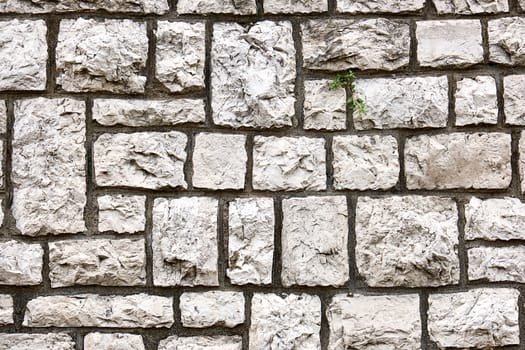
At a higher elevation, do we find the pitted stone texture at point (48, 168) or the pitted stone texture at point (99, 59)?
the pitted stone texture at point (99, 59)

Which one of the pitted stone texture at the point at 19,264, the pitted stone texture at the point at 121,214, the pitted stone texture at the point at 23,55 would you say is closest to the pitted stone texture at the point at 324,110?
the pitted stone texture at the point at 121,214

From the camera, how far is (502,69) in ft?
10.4

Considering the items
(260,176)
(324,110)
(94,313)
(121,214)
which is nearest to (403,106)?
(324,110)

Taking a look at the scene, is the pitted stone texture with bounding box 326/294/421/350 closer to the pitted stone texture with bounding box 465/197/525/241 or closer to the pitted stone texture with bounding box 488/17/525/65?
the pitted stone texture with bounding box 465/197/525/241

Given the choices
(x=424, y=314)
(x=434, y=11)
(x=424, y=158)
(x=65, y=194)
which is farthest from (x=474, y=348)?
(x=65, y=194)

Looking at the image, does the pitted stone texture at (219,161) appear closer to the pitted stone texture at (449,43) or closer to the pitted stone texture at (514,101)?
the pitted stone texture at (449,43)

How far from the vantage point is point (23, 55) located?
3102 mm

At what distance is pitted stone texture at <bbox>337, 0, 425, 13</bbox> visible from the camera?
3.16 m

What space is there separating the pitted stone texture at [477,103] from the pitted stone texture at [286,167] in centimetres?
69

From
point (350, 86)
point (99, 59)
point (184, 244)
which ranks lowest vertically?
point (184, 244)

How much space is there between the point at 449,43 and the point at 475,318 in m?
1.26

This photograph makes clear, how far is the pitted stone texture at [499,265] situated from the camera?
3.07 m

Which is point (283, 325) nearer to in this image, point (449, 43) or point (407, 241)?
point (407, 241)

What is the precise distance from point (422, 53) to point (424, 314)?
1.19 metres
